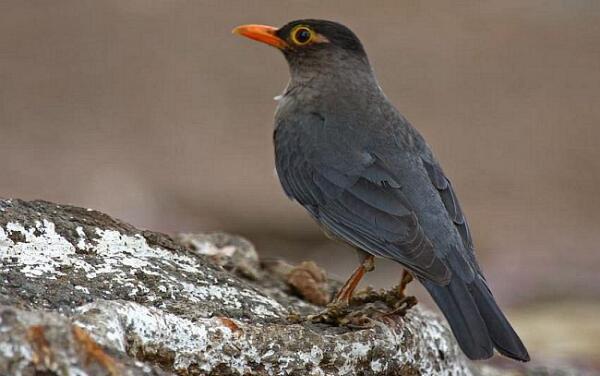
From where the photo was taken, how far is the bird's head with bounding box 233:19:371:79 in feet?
23.4

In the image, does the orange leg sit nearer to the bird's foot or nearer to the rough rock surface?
the bird's foot

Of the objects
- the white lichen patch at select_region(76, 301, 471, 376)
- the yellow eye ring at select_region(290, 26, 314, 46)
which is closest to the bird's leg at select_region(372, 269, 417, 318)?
the white lichen patch at select_region(76, 301, 471, 376)

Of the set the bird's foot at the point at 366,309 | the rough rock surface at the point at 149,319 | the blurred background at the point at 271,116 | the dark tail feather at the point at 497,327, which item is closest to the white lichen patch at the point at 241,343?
the rough rock surface at the point at 149,319

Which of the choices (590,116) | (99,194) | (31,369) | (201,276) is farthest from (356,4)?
A: (31,369)

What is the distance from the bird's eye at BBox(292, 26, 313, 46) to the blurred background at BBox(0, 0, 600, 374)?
3.09m

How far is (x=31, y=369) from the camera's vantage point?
3.60m

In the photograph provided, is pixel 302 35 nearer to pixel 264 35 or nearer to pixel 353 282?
pixel 264 35

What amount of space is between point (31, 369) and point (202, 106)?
12.0 meters

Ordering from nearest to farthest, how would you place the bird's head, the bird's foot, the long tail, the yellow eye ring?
the long tail < the bird's foot < the bird's head < the yellow eye ring

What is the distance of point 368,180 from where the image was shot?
6.20 meters

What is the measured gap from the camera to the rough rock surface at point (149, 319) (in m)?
3.68

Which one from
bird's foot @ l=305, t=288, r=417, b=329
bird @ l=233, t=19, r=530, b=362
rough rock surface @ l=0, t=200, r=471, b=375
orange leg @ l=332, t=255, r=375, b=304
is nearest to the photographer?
rough rock surface @ l=0, t=200, r=471, b=375

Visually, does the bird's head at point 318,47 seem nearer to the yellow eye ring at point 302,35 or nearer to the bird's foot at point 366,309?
the yellow eye ring at point 302,35

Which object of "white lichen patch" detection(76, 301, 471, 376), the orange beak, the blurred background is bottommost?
"white lichen patch" detection(76, 301, 471, 376)
